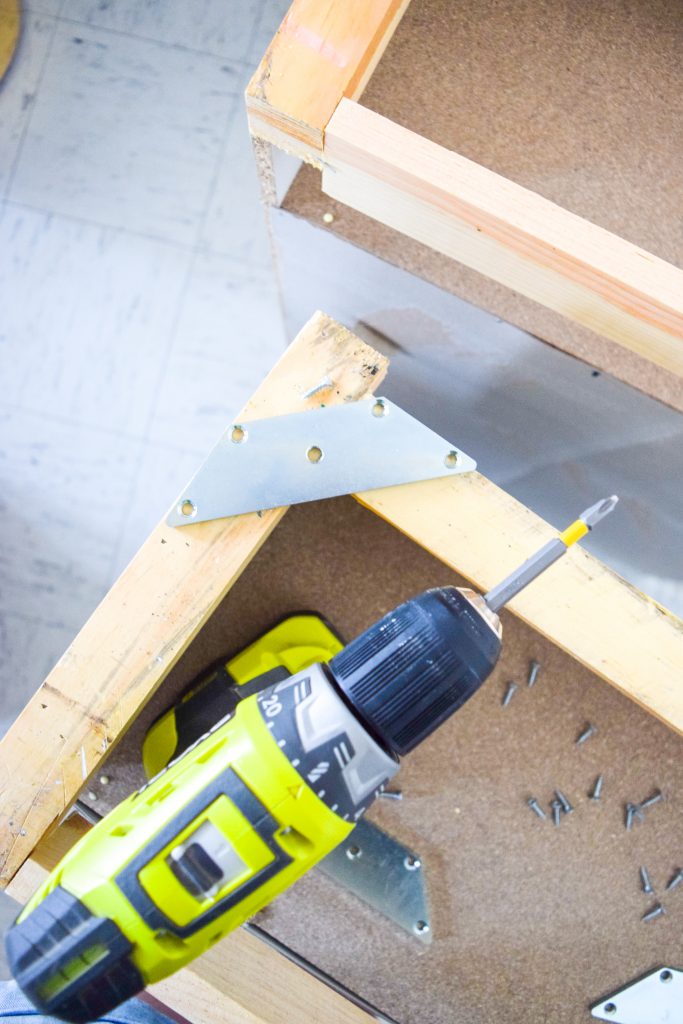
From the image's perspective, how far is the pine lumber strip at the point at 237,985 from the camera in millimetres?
612

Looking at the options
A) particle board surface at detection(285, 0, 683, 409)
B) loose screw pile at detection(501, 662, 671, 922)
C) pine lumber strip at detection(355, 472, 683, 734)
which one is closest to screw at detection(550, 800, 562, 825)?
loose screw pile at detection(501, 662, 671, 922)

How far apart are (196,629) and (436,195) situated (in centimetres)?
37

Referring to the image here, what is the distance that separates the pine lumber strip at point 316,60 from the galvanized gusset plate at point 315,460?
0.67 ft

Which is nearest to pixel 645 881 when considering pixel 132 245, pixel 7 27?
pixel 132 245

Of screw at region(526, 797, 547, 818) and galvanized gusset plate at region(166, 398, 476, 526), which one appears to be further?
screw at region(526, 797, 547, 818)

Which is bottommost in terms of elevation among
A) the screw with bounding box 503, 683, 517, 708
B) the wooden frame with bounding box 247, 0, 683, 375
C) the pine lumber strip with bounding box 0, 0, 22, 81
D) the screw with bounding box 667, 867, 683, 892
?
the screw with bounding box 667, 867, 683, 892

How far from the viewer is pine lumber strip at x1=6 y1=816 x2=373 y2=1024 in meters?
0.61

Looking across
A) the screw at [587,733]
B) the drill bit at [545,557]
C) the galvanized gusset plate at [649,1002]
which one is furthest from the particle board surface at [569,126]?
the galvanized gusset plate at [649,1002]

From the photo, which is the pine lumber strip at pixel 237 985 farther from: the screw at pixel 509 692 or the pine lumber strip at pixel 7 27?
the pine lumber strip at pixel 7 27

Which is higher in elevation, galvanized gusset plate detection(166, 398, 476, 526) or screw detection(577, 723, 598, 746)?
galvanized gusset plate detection(166, 398, 476, 526)

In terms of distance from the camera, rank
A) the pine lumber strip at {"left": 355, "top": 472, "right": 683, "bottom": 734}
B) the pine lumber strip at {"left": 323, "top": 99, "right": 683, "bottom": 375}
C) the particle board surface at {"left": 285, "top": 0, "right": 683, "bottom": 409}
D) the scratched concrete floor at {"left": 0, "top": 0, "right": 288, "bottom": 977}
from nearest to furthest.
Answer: the pine lumber strip at {"left": 323, "top": 99, "right": 683, "bottom": 375} → the pine lumber strip at {"left": 355, "top": 472, "right": 683, "bottom": 734} → the particle board surface at {"left": 285, "top": 0, "right": 683, "bottom": 409} → the scratched concrete floor at {"left": 0, "top": 0, "right": 288, "bottom": 977}

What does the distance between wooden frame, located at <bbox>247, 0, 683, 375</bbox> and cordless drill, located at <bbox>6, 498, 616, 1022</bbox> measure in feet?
0.45

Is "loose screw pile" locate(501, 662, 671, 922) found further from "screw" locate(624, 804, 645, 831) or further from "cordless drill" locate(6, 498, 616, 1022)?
"cordless drill" locate(6, 498, 616, 1022)

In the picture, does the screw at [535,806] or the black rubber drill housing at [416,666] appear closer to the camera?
the black rubber drill housing at [416,666]
